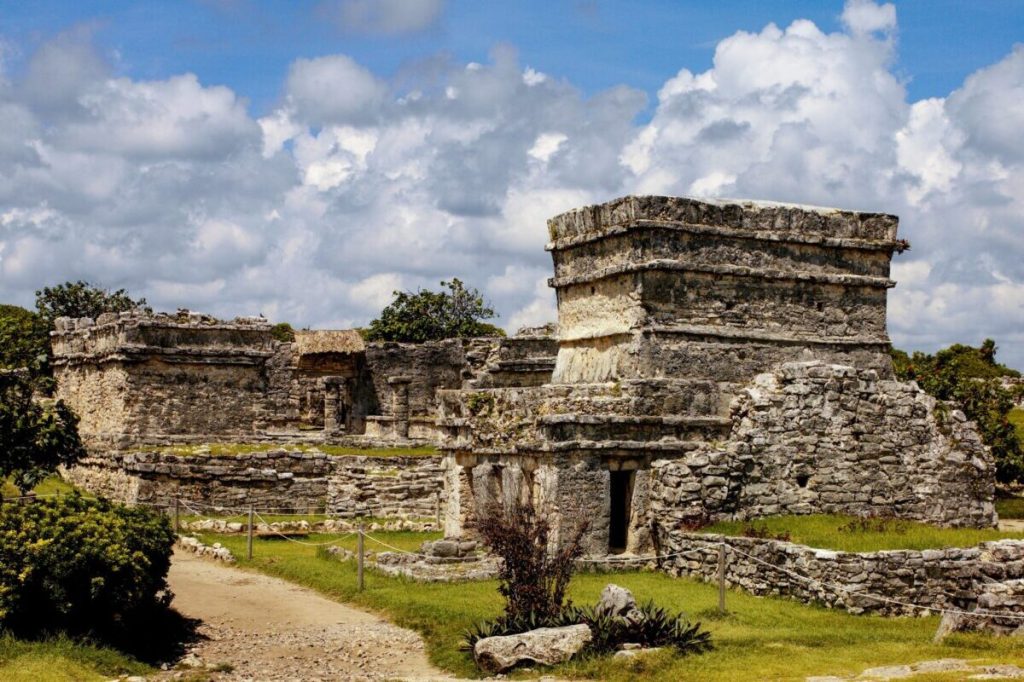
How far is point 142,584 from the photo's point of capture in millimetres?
13945

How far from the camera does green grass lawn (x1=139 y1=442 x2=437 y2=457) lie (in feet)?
84.4

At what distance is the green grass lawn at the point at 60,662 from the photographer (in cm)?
1231

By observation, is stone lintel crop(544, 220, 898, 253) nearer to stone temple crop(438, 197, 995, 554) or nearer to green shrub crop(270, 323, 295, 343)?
stone temple crop(438, 197, 995, 554)

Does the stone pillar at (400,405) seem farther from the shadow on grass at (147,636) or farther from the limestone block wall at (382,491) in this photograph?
the shadow on grass at (147,636)

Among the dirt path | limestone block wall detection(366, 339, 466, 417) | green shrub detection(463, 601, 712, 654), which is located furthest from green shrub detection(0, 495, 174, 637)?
limestone block wall detection(366, 339, 466, 417)

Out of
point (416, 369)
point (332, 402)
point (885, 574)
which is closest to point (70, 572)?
point (885, 574)

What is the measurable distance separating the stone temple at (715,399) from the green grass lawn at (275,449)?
6.98 m

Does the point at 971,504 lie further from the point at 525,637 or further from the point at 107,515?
the point at 107,515

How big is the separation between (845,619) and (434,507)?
12.9m

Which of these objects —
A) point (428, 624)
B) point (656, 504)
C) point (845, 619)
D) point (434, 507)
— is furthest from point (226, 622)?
point (434, 507)

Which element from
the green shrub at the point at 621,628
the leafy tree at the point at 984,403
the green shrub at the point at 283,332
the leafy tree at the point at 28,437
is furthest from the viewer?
the green shrub at the point at 283,332

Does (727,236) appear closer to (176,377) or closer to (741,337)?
(741,337)

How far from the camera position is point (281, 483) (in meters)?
25.7

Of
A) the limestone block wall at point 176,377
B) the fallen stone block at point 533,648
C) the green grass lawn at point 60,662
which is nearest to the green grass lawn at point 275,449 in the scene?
the limestone block wall at point 176,377
